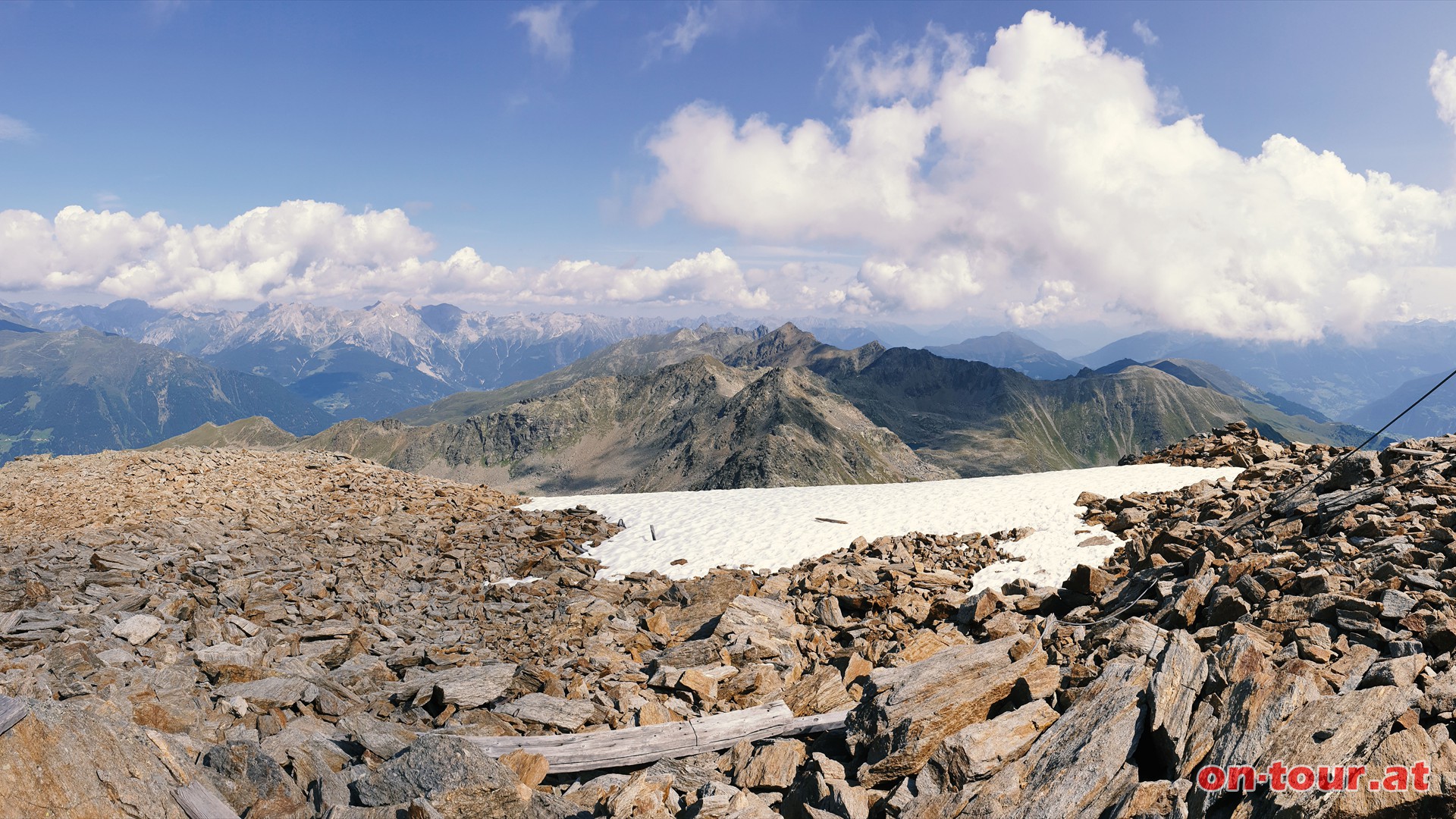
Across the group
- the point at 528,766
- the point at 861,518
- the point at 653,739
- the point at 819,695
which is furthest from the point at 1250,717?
the point at 861,518

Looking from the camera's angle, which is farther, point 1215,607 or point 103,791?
point 1215,607

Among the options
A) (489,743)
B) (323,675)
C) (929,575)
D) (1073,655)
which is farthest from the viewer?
(929,575)

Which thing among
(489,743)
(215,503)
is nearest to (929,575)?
(489,743)

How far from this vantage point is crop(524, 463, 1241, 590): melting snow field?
20062 mm

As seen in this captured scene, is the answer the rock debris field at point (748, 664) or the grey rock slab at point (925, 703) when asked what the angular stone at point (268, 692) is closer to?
the rock debris field at point (748, 664)

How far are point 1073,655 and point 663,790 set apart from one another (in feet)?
22.4

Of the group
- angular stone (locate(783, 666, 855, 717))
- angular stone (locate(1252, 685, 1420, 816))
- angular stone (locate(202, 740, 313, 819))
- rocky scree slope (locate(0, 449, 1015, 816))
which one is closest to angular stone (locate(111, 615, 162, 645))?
rocky scree slope (locate(0, 449, 1015, 816))

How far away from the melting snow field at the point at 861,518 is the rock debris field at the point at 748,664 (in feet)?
3.47

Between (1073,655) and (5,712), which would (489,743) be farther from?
(1073,655)

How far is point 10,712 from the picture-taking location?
6.07 metres

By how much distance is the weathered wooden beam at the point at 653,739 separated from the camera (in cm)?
910

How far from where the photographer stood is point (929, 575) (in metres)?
17.4

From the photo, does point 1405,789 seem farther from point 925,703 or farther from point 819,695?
point 819,695

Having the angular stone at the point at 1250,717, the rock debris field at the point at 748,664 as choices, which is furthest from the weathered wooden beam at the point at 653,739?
the angular stone at the point at 1250,717
